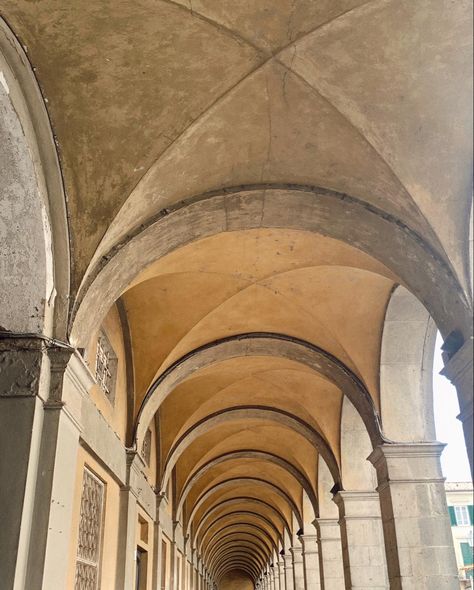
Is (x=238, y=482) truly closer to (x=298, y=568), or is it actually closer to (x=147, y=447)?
(x=298, y=568)

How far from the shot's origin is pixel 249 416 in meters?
13.4

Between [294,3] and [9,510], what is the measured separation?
417 centimetres

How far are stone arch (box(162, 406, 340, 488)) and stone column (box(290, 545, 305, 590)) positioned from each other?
875cm

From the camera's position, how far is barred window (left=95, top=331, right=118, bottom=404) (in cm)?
744

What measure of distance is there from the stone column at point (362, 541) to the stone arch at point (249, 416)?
3.15 ft

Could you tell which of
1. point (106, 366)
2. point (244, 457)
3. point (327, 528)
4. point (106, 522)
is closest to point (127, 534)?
point (106, 522)

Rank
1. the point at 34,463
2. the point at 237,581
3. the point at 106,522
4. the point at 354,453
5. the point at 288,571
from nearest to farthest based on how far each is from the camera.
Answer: the point at 34,463 < the point at 106,522 < the point at 354,453 < the point at 288,571 < the point at 237,581

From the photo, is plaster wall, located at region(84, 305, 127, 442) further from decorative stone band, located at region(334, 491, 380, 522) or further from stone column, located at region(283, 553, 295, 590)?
stone column, located at region(283, 553, 295, 590)

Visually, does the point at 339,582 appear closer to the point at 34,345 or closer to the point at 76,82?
the point at 34,345

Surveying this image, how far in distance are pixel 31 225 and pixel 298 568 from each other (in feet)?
59.9

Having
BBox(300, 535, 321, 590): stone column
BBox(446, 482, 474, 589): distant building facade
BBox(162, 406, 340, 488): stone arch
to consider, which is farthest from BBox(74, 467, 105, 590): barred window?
BBox(446, 482, 474, 589): distant building facade

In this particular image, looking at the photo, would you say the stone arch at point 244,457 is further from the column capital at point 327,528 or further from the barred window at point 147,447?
the barred window at point 147,447

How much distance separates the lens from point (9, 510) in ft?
13.9

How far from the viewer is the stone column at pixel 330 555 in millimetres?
12820
